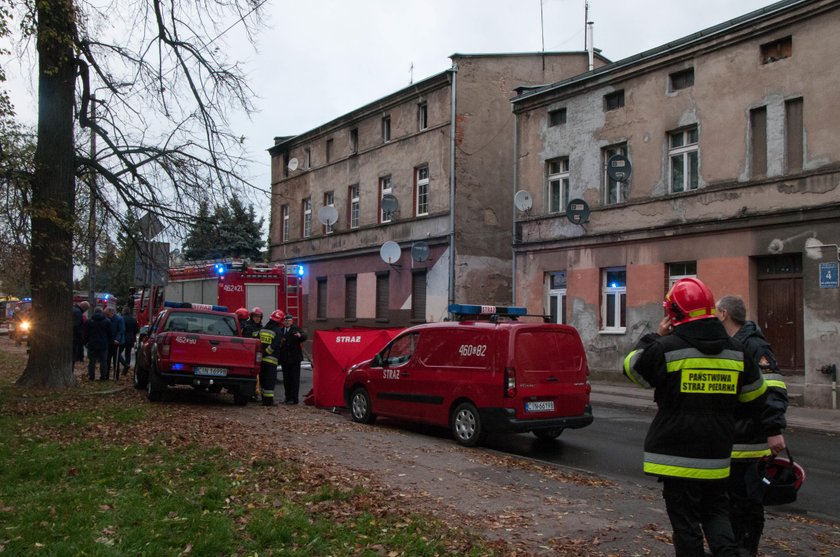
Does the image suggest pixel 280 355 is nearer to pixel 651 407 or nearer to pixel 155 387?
pixel 155 387

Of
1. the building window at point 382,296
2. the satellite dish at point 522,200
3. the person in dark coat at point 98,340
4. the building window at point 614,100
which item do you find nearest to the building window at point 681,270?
the building window at point 614,100

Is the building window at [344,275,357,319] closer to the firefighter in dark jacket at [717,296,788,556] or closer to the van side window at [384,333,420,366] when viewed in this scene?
the van side window at [384,333,420,366]

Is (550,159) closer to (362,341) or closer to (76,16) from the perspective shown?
(362,341)

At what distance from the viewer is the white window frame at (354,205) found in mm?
33594

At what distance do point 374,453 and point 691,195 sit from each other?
13777 mm

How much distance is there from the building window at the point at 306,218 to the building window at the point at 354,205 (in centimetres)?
362

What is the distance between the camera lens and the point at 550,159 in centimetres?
2419

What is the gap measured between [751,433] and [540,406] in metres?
5.55

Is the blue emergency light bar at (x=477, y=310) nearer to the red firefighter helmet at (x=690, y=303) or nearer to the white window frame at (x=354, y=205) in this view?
the red firefighter helmet at (x=690, y=303)

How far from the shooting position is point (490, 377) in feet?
33.4

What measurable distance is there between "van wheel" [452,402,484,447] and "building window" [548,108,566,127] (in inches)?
610

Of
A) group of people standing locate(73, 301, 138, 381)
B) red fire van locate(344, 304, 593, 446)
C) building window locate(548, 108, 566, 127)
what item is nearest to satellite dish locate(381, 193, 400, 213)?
building window locate(548, 108, 566, 127)

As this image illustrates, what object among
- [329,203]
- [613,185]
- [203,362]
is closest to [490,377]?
[203,362]

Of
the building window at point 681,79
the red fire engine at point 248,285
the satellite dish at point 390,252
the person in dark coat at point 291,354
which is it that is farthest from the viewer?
the satellite dish at point 390,252
